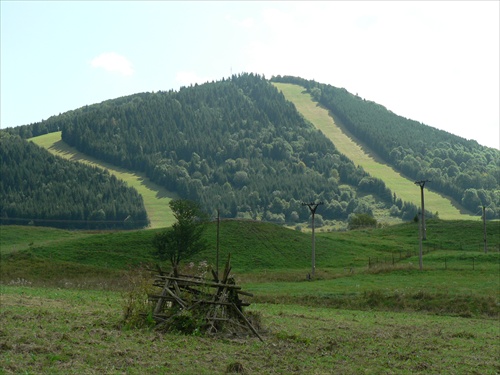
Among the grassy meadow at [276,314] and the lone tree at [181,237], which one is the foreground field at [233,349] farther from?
the lone tree at [181,237]

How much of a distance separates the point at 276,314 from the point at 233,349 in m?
15.7

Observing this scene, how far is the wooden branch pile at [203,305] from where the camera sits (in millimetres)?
27234

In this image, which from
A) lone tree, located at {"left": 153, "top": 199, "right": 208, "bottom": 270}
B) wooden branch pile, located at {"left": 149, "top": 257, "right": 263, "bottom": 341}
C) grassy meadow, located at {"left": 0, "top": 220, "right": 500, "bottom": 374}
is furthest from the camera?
lone tree, located at {"left": 153, "top": 199, "right": 208, "bottom": 270}

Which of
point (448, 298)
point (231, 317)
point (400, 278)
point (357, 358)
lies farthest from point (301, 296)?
point (357, 358)

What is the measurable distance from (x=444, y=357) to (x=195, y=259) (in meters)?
74.0

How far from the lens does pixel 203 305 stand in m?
27.9

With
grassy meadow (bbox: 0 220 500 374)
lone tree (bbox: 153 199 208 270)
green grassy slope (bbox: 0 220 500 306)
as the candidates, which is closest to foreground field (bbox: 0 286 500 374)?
grassy meadow (bbox: 0 220 500 374)

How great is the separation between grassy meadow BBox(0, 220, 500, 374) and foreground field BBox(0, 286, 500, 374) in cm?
6

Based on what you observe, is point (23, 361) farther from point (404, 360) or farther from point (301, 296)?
point (301, 296)

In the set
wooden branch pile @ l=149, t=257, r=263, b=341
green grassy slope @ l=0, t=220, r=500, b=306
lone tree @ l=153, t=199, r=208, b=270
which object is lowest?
green grassy slope @ l=0, t=220, r=500, b=306

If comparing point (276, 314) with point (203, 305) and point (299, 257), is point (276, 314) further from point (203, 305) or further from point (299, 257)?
point (299, 257)

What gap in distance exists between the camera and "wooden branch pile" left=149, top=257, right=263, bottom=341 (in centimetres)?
2723

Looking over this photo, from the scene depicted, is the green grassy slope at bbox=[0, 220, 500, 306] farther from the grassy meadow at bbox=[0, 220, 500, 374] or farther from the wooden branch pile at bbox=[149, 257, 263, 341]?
Result: the wooden branch pile at bbox=[149, 257, 263, 341]

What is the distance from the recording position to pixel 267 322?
3347 cm
